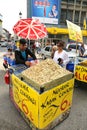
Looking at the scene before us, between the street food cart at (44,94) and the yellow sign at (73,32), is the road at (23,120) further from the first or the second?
the yellow sign at (73,32)

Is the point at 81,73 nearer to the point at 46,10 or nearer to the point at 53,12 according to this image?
the point at 46,10

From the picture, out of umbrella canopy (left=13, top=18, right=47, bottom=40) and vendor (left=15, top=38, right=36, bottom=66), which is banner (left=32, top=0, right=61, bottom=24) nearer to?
umbrella canopy (left=13, top=18, right=47, bottom=40)

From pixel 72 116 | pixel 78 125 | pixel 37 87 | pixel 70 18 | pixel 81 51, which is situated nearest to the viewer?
pixel 37 87

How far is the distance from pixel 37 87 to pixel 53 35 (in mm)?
24570

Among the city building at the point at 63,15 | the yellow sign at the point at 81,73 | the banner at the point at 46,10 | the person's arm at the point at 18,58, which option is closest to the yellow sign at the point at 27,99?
the person's arm at the point at 18,58

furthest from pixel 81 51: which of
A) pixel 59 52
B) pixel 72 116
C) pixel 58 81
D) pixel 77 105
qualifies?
pixel 58 81

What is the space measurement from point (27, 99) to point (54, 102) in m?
0.53

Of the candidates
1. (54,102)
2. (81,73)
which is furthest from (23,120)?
(81,73)

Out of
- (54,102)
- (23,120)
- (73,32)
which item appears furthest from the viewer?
(73,32)

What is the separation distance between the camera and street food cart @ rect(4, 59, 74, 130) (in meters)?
2.92

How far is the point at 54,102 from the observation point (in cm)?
316

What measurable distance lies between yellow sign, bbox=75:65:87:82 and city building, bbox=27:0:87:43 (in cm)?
2128

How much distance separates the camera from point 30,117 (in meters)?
3.25

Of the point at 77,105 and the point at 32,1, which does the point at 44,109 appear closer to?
the point at 77,105
